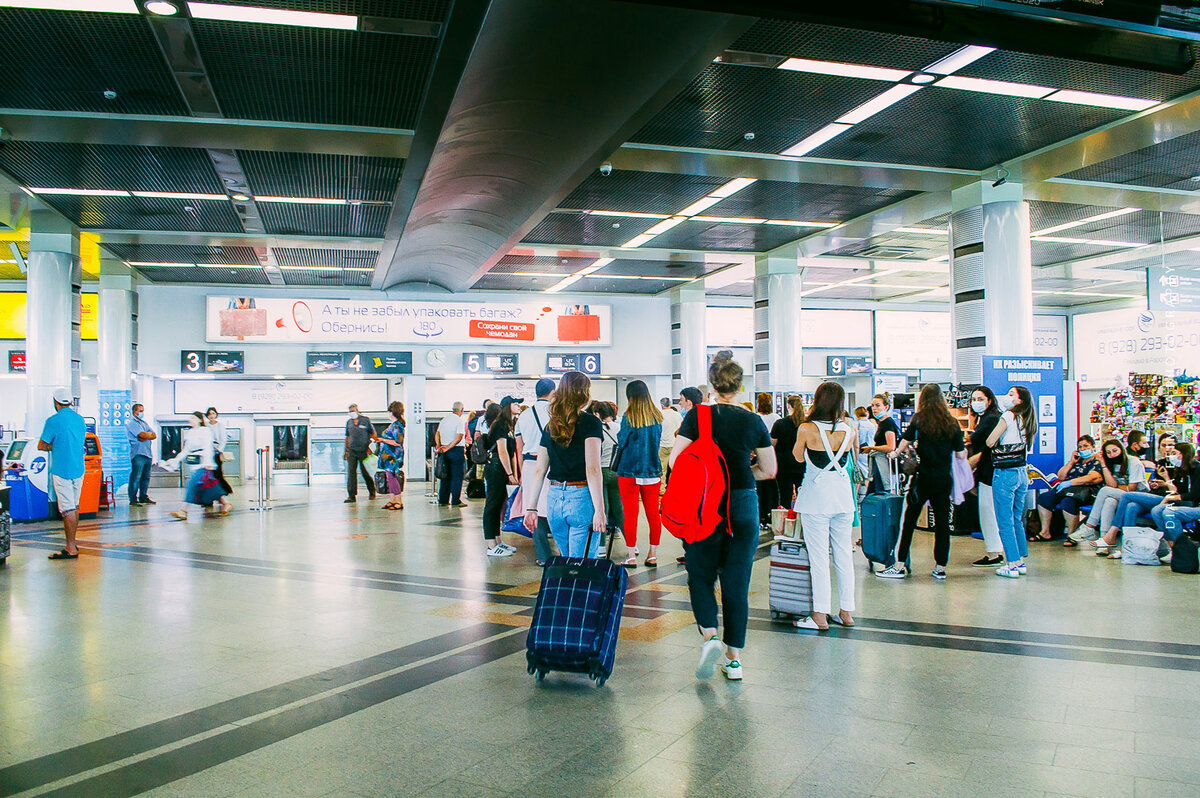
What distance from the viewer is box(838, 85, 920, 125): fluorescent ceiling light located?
8.60m

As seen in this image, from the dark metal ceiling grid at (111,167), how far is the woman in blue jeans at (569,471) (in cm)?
735

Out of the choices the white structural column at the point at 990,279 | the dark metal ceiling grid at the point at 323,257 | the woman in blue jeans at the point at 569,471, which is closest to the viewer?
the woman in blue jeans at the point at 569,471

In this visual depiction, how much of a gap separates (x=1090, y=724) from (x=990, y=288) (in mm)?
8875

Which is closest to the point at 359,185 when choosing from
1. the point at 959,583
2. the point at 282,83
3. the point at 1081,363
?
the point at 282,83

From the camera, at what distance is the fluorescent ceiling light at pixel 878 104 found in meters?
8.60

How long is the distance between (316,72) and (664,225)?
765 centimetres

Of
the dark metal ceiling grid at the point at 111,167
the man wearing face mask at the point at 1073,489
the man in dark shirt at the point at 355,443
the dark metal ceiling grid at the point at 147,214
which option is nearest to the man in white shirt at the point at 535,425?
the dark metal ceiling grid at the point at 111,167

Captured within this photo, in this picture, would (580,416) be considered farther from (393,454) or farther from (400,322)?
(400,322)

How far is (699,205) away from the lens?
13203 millimetres

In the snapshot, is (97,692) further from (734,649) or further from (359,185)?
(359,185)

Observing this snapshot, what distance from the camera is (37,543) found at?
9898mm

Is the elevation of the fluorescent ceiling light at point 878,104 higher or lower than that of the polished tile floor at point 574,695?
higher

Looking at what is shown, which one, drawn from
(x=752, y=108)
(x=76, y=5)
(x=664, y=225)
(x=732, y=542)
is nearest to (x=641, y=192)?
(x=664, y=225)

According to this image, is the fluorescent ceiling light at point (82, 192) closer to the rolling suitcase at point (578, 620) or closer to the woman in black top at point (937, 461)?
the rolling suitcase at point (578, 620)
